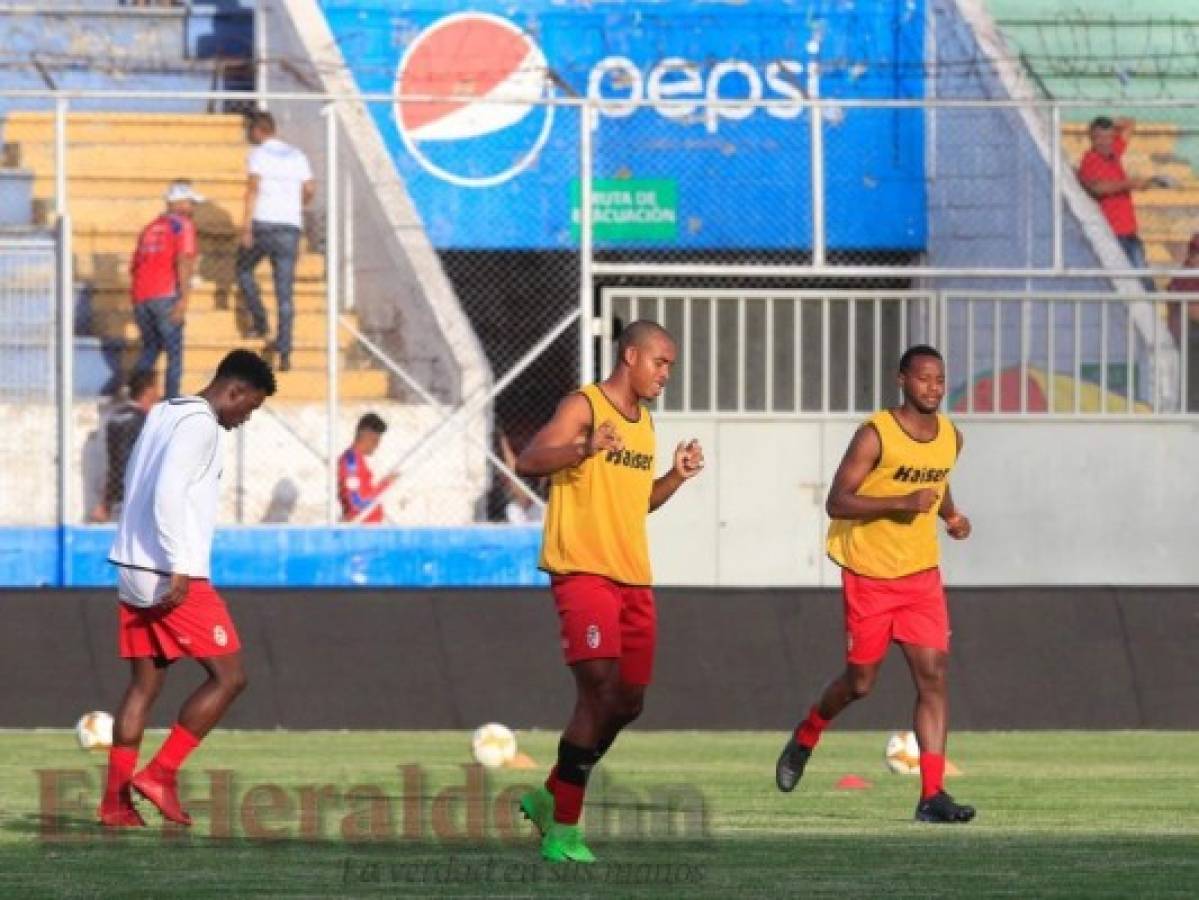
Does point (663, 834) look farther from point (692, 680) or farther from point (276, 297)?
point (276, 297)

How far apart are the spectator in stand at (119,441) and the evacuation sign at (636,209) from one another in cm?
451

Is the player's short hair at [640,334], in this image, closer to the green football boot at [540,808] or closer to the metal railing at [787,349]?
the green football boot at [540,808]

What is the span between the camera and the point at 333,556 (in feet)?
75.2

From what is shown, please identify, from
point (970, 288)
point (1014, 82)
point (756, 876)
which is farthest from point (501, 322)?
point (756, 876)

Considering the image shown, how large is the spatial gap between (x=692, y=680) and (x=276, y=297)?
5396mm

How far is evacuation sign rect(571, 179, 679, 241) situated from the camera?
25.7 m

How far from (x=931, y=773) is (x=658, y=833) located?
1458mm

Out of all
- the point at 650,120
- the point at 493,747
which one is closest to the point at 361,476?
the point at 650,120

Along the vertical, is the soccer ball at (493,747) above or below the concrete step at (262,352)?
below

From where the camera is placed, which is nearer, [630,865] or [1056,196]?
[630,865]

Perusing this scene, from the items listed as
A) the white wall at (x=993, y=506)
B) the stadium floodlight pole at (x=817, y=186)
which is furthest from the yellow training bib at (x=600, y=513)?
the white wall at (x=993, y=506)

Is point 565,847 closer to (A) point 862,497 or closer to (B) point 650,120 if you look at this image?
(A) point 862,497

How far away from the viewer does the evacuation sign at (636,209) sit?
25672 mm

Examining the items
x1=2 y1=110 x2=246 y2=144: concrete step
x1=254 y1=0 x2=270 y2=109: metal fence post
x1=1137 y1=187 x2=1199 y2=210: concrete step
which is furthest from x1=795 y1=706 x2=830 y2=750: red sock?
x1=254 y1=0 x2=270 y2=109: metal fence post
